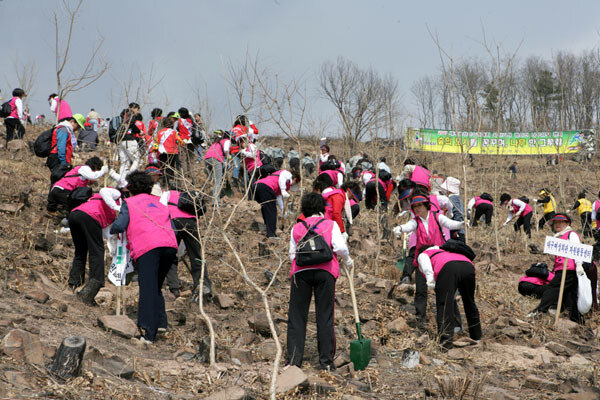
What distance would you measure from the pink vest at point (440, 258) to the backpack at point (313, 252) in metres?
1.54

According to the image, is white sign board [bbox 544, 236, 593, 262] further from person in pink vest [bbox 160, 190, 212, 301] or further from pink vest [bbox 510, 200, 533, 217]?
pink vest [bbox 510, 200, 533, 217]

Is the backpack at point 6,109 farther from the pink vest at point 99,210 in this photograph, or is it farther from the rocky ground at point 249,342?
the pink vest at point 99,210

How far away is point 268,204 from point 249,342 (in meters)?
4.53

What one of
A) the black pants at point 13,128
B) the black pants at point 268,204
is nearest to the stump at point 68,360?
the black pants at point 268,204

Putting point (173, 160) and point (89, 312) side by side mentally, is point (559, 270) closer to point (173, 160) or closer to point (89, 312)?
point (89, 312)

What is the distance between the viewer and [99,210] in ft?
22.3

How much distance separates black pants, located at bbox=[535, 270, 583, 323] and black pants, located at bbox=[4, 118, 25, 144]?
1201 cm

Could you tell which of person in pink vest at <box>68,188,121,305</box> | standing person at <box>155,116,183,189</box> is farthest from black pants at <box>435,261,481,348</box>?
standing person at <box>155,116,183,189</box>

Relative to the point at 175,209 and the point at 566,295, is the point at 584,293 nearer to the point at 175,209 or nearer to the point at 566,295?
the point at 566,295

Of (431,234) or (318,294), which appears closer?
(318,294)

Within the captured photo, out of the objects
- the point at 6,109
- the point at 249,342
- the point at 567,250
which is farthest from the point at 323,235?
the point at 6,109

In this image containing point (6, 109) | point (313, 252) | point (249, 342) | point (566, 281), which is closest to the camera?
point (313, 252)

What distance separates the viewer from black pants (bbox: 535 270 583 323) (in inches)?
304

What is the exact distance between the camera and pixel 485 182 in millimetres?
29219
